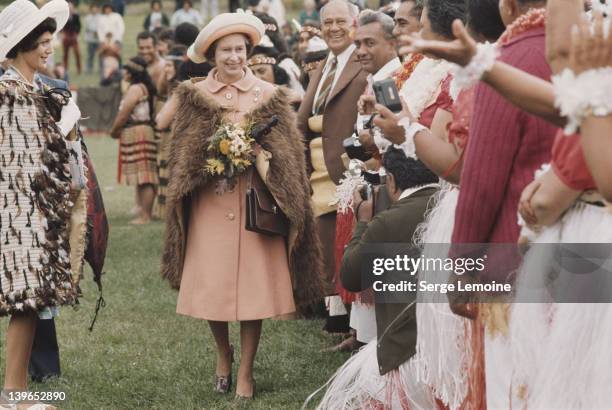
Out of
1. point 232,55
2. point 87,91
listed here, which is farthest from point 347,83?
point 87,91

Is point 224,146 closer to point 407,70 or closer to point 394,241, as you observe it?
point 407,70

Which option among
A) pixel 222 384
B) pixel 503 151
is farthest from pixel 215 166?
pixel 503 151

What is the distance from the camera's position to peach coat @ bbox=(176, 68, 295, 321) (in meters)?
6.16

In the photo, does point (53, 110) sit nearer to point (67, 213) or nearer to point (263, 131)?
point (67, 213)

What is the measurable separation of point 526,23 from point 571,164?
54 centimetres

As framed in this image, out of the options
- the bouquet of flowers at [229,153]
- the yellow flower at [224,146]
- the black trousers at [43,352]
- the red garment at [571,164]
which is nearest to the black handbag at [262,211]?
the bouquet of flowers at [229,153]

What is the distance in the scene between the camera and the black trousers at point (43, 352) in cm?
658

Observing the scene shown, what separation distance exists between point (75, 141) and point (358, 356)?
6.78 ft

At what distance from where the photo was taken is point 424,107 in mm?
4805

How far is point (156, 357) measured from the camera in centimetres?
712

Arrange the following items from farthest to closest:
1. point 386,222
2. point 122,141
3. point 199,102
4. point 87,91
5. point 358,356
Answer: point 87,91 → point 122,141 → point 199,102 → point 358,356 → point 386,222

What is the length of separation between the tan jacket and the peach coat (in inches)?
45.9

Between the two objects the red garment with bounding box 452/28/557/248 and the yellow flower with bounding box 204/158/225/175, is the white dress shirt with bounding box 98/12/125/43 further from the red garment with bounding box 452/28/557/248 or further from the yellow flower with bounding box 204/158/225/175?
the red garment with bounding box 452/28/557/248

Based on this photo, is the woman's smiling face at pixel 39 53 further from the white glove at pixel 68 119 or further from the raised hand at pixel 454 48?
the raised hand at pixel 454 48
